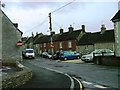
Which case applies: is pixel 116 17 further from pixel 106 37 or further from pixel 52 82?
pixel 106 37

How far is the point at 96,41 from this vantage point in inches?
2566

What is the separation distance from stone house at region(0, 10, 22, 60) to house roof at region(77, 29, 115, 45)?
2192cm

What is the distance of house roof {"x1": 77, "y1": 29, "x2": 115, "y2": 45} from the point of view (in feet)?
208

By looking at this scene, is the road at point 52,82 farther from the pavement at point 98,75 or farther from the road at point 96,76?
the pavement at point 98,75

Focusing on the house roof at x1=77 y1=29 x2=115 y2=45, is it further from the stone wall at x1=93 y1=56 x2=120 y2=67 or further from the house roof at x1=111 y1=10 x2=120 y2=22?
the stone wall at x1=93 y1=56 x2=120 y2=67

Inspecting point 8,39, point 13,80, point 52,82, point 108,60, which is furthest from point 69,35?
point 13,80

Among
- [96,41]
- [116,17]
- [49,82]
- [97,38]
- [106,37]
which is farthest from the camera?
[97,38]

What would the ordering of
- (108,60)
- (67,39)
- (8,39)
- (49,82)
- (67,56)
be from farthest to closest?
(67,39) → (67,56) → (8,39) → (108,60) → (49,82)

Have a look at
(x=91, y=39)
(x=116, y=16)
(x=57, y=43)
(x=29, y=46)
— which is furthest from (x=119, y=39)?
(x=29, y=46)

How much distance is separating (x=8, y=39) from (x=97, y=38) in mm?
24666

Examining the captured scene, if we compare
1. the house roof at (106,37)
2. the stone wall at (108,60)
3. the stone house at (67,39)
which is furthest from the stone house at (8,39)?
the stone house at (67,39)

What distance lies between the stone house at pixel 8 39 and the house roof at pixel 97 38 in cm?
2192

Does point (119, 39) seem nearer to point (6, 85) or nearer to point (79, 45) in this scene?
point (6, 85)

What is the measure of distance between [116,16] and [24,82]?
22756 mm
